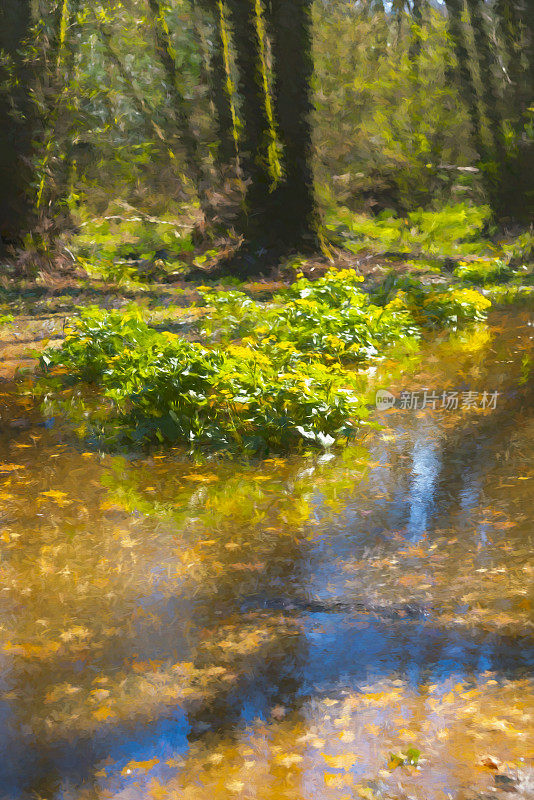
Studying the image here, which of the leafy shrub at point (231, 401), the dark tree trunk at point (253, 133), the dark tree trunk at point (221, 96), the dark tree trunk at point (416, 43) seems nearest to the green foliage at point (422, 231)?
the dark tree trunk at point (253, 133)

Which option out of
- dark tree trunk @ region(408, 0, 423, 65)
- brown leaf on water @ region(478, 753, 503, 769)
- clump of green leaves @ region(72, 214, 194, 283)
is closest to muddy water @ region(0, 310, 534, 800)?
brown leaf on water @ region(478, 753, 503, 769)

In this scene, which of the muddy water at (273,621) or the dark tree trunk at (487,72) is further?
the dark tree trunk at (487,72)

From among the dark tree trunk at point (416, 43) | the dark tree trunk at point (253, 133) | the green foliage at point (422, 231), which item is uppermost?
the dark tree trunk at point (416, 43)

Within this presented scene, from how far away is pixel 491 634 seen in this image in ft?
13.4

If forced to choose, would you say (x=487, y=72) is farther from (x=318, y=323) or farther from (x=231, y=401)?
(x=231, y=401)

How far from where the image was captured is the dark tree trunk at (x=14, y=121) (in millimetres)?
13758

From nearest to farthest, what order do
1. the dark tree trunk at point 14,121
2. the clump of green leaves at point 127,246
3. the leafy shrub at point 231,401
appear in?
1. the leafy shrub at point 231,401
2. the dark tree trunk at point 14,121
3. the clump of green leaves at point 127,246

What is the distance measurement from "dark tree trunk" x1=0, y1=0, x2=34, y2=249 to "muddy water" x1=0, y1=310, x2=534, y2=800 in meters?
8.05

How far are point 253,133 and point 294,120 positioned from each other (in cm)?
76

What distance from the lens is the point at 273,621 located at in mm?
4355

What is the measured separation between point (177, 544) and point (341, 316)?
15.9 feet

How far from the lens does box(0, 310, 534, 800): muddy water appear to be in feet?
10.8

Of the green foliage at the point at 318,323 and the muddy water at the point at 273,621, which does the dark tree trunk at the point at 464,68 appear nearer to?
the green foliage at the point at 318,323

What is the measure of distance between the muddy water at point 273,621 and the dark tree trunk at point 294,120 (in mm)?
7850
